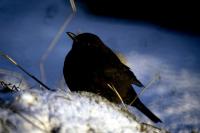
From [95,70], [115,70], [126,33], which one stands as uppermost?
[126,33]

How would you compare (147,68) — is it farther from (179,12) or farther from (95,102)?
(95,102)

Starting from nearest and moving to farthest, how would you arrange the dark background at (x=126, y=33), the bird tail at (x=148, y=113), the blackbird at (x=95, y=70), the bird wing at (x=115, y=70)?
1. the blackbird at (x=95, y=70)
2. the bird wing at (x=115, y=70)
3. the bird tail at (x=148, y=113)
4. the dark background at (x=126, y=33)

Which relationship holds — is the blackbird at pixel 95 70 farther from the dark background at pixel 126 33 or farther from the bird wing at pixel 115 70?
the dark background at pixel 126 33

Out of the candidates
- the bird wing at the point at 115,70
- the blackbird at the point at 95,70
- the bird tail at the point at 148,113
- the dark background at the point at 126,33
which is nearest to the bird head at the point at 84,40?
the blackbird at the point at 95,70

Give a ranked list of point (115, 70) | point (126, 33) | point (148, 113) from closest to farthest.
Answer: point (115, 70), point (148, 113), point (126, 33)

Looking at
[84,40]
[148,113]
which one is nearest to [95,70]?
[84,40]

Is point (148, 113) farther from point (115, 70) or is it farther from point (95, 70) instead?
point (95, 70)

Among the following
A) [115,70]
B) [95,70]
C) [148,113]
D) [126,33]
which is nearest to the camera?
[95,70]
